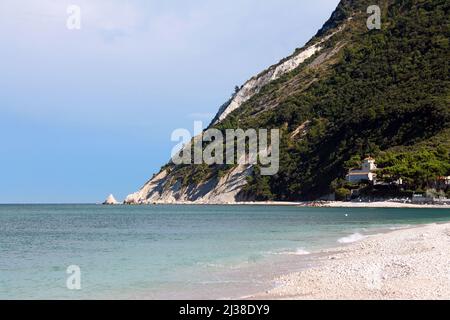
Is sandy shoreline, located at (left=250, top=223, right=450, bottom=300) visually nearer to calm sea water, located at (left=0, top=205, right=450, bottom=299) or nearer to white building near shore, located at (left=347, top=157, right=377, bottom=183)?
calm sea water, located at (left=0, top=205, right=450, bottom=299)

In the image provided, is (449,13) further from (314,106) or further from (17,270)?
(17,270)

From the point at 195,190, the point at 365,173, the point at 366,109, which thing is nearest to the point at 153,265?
the point at 365,173

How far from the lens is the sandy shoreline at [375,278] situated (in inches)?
609

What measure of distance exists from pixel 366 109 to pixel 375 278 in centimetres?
12381

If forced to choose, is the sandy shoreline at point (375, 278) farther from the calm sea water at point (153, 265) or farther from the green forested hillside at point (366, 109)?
the green forested hillside at point (366, 109)

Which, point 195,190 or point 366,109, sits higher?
point 366,109

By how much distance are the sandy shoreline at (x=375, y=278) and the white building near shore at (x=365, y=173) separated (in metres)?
90.0

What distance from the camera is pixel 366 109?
137 meters

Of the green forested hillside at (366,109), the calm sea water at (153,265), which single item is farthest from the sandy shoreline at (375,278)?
the green forested hillside at (366,109)

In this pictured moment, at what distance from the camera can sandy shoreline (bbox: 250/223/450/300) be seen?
1546 centimetres

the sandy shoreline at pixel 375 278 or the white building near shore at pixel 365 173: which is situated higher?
the white building near shore at pixel 365 173

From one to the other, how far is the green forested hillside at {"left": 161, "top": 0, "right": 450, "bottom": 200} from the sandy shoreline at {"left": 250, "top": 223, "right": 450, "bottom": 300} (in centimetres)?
8314

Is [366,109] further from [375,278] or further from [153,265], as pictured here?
[375,278]

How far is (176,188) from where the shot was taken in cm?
17225
